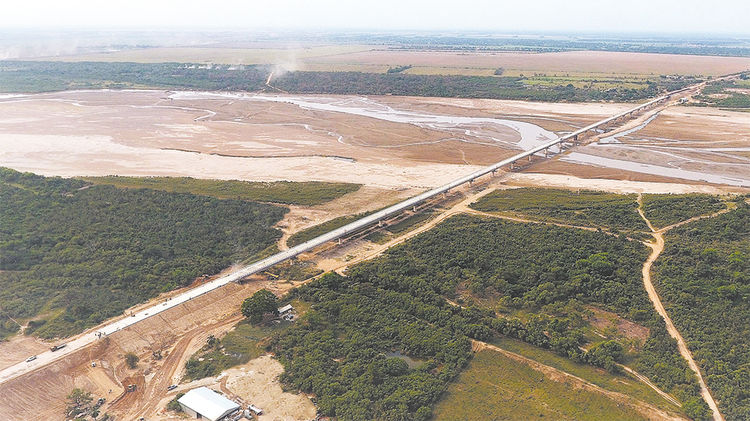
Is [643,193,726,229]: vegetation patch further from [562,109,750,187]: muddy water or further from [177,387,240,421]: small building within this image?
[177,387,240,421]: small building

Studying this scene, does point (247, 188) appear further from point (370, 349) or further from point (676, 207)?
point (676, 207)

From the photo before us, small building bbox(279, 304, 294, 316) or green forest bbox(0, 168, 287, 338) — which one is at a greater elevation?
green forest bbox(0, 168, 287, 338)

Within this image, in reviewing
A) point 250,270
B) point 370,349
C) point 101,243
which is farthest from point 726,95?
point 101,243

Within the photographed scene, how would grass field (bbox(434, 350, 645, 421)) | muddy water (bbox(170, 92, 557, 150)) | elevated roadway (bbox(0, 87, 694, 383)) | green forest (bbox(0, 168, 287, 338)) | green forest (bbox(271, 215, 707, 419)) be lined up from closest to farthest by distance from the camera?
1. grass field (bbox(434, 350, 645, 421))
2. green forest (bbox(271, 215, 707, 419))
3. elevated roadway (bbox(0, 87, 694, 383))
4. green forest (bbox(0, 168, 287, 338))
5. muddy water (bbox(170, 92, 557, 150))

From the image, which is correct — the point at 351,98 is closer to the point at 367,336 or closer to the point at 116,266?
the point at 116,266

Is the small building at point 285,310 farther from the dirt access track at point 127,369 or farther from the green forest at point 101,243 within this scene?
the green forest at point 101,243

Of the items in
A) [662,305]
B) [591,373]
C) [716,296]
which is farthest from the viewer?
[662,305]

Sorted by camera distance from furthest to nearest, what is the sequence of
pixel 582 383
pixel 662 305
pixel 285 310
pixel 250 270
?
pixel 250 270 < pixel 285 310 < pixel 662 305 < pixel 582 383

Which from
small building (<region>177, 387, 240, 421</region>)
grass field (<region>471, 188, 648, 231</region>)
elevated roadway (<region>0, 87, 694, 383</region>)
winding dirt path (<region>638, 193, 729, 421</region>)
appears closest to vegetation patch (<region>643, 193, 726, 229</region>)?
winding dirt path (<region>638, 193, 729, 421</region>)
